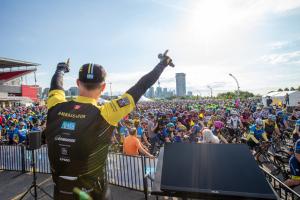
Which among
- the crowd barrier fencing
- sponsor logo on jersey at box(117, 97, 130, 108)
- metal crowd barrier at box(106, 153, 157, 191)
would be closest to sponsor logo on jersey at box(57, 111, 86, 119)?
sponsor logo on jersey at box(117, 97, 130, 108)

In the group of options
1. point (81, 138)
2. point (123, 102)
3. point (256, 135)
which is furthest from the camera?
point (256, 135)

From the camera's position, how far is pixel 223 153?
2014mm

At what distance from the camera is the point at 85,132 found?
5.69 ft

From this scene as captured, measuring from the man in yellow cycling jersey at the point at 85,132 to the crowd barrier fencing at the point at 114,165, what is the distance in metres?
3.25

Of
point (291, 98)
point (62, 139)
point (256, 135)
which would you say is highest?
point (291, 98)

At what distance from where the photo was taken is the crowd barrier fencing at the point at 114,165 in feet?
20.5

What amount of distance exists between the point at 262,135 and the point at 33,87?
75.1 m

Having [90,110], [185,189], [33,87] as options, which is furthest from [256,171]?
[33,87]

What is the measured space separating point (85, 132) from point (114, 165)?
557cm

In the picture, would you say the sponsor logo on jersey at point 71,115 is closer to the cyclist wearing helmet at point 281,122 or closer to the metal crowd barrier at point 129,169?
the metal crowd barrier at point 129,169

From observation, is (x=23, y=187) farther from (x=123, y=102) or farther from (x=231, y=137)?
(x=231, y=137)

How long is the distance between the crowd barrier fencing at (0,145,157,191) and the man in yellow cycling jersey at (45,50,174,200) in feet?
Answer: 10.7

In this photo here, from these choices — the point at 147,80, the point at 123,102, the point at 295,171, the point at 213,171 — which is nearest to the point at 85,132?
the point at 123,102

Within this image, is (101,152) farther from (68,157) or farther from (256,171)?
(256,171)
